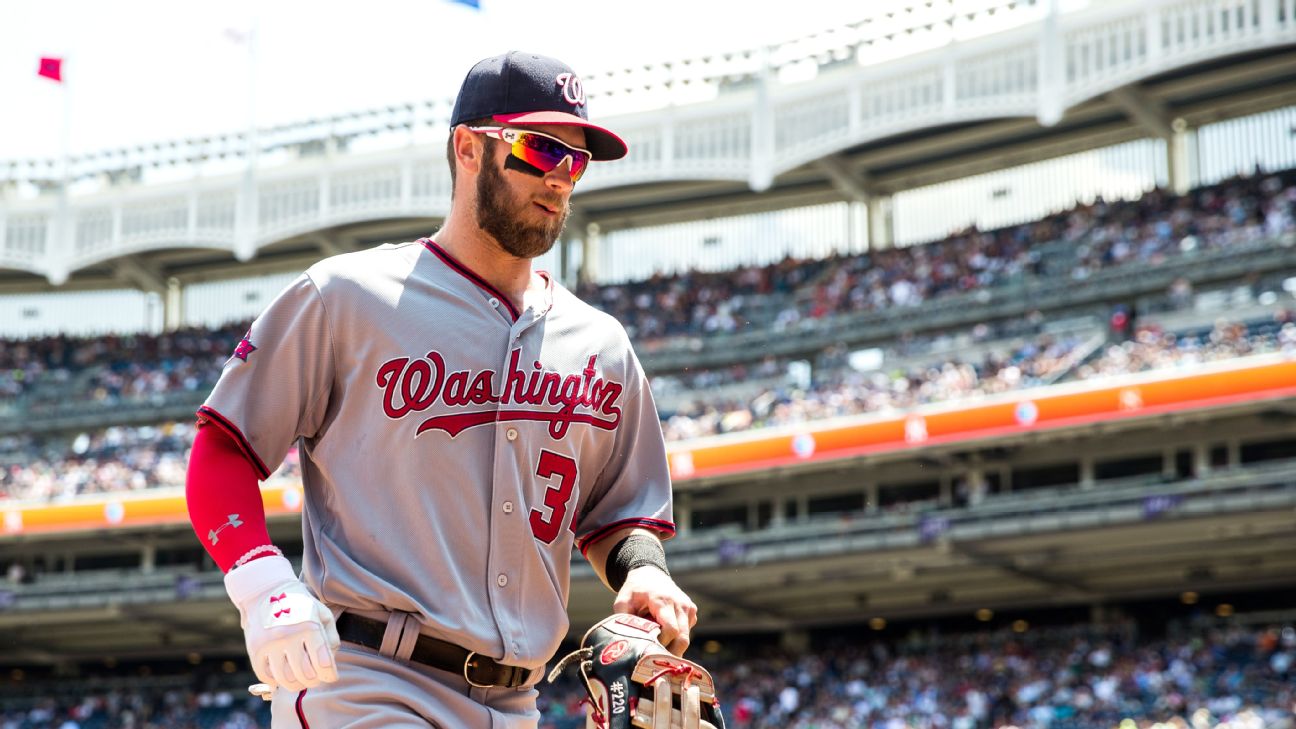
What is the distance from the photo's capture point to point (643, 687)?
9.30 ft

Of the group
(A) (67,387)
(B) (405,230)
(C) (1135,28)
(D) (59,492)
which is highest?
(C) (1135,28)

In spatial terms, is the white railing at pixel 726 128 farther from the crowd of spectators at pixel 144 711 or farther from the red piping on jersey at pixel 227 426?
the red piping on jersey at pixel 227 426

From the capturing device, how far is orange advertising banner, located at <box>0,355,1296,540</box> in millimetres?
25547

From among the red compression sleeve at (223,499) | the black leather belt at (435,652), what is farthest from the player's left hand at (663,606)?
the red compression sleeve at (223,499)

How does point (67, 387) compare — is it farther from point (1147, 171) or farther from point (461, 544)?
point (461, 544)

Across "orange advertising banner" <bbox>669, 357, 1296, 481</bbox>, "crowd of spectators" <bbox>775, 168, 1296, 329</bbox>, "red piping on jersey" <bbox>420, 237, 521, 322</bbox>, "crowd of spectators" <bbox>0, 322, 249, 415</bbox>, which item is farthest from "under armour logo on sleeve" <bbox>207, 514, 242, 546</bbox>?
"crowd of spectators" <bbox>0, 322, 249, 415</bbox>

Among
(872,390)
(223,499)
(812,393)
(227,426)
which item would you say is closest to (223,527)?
→ (223,499)

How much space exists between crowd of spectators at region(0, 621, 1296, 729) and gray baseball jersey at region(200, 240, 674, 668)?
65.9 ft

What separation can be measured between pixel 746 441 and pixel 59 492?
17798 millimetres

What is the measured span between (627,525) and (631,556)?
102mm

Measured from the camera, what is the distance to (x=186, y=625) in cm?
3784

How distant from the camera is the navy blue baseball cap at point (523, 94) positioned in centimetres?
320

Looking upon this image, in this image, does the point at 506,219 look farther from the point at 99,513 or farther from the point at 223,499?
the point at 99,513

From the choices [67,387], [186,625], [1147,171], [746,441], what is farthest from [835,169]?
[67,387]
